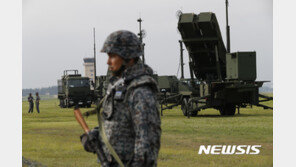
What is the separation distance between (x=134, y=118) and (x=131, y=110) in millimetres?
65

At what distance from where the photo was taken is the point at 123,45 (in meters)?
3.22

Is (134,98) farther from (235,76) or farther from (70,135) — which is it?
(235,76)

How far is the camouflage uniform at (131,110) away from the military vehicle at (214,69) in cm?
1424

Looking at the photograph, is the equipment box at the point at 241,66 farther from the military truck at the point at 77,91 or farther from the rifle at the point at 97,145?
the military truck at the point at 77,91

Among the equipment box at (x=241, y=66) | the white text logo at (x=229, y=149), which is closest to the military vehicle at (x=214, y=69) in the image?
the equipment box at (x=241, y=66)

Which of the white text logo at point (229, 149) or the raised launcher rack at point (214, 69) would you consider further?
the raised launcher rack at point (214, 69)

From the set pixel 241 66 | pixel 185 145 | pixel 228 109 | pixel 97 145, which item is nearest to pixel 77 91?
pixel 228 109

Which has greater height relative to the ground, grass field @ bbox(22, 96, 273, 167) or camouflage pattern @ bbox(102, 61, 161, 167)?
camouflage pattern @ bbox(102, 61, 161, 167)

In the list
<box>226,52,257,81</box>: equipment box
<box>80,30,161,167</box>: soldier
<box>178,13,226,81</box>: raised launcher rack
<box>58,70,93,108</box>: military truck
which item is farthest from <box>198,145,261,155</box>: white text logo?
<box>58,70,93,108</box>: military truck

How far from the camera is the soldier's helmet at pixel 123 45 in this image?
3225mm

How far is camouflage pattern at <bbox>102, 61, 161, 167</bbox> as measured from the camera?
2973 millimetres

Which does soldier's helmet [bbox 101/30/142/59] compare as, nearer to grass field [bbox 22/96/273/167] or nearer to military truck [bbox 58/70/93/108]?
grass field [bbox 22/96/273/167]

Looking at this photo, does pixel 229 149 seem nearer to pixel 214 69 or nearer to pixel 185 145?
pixel 185 145

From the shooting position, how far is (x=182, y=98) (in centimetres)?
2327
